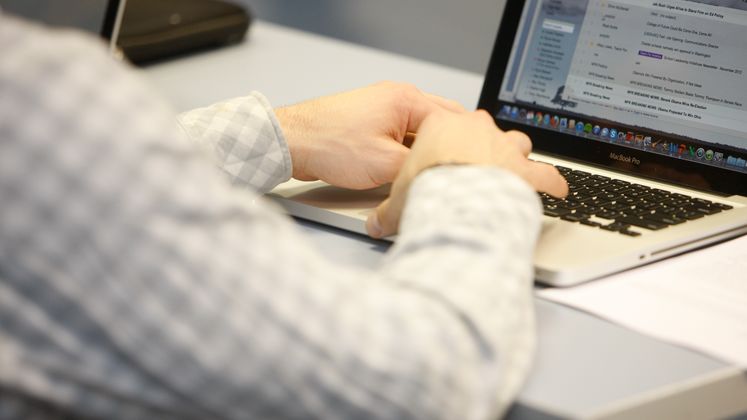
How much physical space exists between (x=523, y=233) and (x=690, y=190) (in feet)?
1.48

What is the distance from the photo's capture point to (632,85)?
3.38 ft

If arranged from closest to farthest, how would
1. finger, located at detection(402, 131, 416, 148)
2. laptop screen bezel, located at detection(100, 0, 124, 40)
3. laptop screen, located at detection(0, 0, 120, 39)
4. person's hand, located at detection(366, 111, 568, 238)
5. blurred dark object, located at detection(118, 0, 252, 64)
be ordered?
1. person's hand, located at detection(366, 111, 568, 238)
2. finger, located at detection(402, 131, 416, 148)
3. laptop screen, located at detection(0, 0, 120, 39)
4. laptop screen bezel, located at detection(100, 0, 124, 40)
5. blurred dark object, located at detection(118, 0, 252, 64)

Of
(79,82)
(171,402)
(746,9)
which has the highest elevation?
(746,9)

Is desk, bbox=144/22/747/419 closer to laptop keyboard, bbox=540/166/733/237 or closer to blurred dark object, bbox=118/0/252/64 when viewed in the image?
laptop keyboard, bbox=540/166/733/237

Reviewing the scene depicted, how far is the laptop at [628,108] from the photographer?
3.03 ft

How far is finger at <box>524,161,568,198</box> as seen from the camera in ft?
2.58

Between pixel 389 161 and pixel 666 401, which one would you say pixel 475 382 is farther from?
pixel 389 161

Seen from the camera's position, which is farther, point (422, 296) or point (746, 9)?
point (746, 9)

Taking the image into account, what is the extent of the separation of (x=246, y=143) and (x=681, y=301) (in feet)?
1.33

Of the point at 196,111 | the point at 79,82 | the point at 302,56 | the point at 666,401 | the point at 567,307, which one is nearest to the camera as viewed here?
the point at 79,82

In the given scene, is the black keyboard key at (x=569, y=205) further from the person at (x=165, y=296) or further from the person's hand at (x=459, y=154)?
the person at (x=165, y=296)

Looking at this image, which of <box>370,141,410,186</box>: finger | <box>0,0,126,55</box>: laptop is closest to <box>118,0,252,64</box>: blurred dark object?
<box>0,0,126,55</box>: laptop

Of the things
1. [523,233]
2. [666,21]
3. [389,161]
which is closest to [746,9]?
[666,21]

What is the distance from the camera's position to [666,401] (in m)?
0.61
